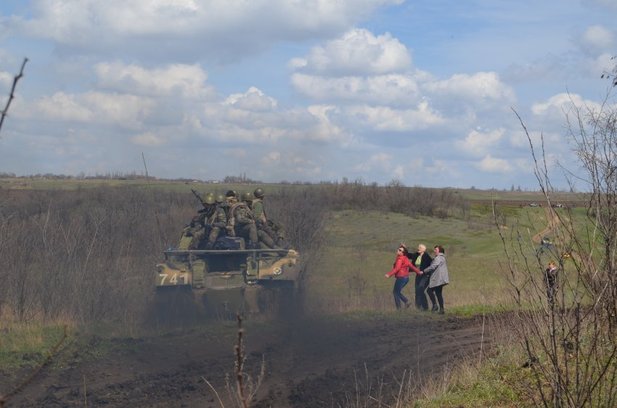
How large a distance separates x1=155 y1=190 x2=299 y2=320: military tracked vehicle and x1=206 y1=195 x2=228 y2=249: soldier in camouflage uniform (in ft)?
0.49

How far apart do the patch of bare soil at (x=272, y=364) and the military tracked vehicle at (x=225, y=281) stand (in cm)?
137

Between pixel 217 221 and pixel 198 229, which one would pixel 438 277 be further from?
pixel 198 229

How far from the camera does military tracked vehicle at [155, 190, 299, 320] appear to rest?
63.9ft

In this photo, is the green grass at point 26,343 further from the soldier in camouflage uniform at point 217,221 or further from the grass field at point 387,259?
the grass field at point 387,259

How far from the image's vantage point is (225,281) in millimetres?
19656

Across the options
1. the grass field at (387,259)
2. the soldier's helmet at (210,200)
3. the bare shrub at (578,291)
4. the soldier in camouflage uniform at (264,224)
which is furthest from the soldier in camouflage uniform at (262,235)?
the bare shrub at (578,291)

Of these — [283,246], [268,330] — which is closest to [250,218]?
[283,246]

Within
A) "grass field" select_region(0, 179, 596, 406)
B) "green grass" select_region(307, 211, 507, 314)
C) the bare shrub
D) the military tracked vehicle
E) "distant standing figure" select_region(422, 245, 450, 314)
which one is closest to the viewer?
the bare shrub

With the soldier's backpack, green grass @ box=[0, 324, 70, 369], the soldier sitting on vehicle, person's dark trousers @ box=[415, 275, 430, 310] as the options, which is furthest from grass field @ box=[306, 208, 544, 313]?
green grass @ box=[0, 324, 70, 369]

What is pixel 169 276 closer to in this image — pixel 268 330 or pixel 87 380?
pixel 268 330

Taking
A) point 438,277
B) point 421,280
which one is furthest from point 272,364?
point 421,280

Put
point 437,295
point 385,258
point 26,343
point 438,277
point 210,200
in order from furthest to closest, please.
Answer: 1. point 385,258
2. point 210,200
3. point 437,295
4. point 438,277
5. point 26,343

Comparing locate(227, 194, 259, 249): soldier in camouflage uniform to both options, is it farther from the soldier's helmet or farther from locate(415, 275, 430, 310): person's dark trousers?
locate(415, 275, 430, 310): person's dark trousers

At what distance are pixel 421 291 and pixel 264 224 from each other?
3875mm
